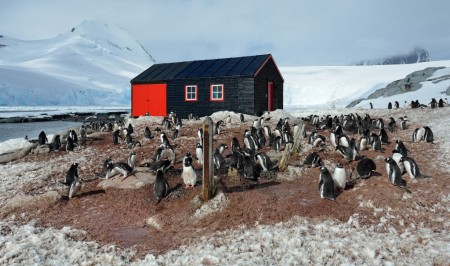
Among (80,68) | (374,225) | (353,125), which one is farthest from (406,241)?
(80,68)

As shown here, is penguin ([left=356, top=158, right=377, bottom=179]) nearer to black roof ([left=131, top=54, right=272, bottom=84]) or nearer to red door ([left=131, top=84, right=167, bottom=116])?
black roof ([left=131, top=54, right=272, bottom=84])

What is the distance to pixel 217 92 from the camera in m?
28.2

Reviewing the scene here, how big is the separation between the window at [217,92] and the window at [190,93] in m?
1.65

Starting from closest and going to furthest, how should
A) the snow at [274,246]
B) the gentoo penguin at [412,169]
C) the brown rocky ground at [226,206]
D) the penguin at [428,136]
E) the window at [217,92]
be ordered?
the snow at [274,246] → the brown rocky ground at [226,206] → the gentoo penguin at [412,169] → the penguin at [428,136] → the window at [217,92]

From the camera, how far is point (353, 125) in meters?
18.6

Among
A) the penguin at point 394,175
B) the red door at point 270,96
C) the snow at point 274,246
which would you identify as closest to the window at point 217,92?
the red door at point 270,96

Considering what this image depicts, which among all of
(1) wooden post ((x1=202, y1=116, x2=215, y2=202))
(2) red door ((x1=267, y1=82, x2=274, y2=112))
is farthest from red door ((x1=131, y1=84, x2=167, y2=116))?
(1) wooden post ((x1=202, y1=116, x2=215, y2=202))

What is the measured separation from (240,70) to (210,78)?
93.7 inches

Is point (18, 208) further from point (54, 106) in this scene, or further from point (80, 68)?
point (80, 68)

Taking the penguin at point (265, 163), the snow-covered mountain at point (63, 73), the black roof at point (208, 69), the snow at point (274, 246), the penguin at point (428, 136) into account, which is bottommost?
the snow at point (274, 246)

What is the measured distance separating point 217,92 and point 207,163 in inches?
792

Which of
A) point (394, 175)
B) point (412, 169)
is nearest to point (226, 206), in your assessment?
point (394, 175)

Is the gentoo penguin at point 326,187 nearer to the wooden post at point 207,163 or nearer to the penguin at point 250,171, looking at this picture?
the penguin at point 250,171

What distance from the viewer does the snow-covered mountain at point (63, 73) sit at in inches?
3649
